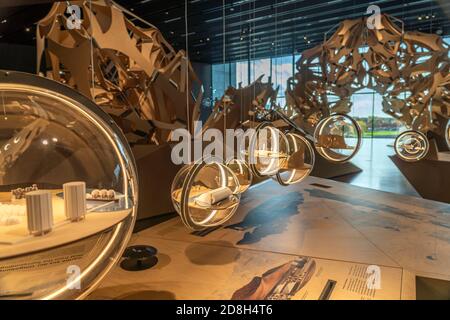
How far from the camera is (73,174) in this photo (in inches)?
79.2

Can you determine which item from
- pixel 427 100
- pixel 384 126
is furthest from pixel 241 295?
pixel 384 126

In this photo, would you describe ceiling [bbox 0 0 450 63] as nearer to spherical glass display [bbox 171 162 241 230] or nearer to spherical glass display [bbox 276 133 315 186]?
spherical glass display [bbox 276 133 315 186]

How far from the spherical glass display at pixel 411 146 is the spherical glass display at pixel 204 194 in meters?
4.86

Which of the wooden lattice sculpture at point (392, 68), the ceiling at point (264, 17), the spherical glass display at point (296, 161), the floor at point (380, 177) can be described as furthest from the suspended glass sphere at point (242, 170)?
the floor at point (380, 177)

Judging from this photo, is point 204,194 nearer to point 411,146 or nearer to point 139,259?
point 139,259

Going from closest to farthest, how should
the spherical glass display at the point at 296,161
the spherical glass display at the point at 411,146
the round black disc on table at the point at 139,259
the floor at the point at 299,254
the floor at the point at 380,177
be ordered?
the floor at the point at 299,254 → the round black disc on table at the point at 139,259 → the spherical glass display at the point at 296,161 → the spherical glass display at the point at 411,146 → the floor at the point at 380,177

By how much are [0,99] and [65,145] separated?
442 mm

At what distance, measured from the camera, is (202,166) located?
223 cm

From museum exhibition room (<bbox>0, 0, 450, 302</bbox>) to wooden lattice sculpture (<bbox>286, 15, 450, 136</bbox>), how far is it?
0.03 meters

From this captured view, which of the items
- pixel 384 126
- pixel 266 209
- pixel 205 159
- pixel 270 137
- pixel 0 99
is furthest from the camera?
pixel 384 126

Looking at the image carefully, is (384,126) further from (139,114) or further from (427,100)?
(139,114)

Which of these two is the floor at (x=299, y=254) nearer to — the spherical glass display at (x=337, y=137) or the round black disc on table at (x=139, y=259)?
the round black disc on table at (x=139, y=259)

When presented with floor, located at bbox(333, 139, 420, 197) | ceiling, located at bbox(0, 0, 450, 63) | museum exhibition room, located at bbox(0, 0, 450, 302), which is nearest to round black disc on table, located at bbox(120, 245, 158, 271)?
museum exhibition room, located at bbox(0, 0, 450, 302)

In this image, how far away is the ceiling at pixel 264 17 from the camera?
827 centimetres
